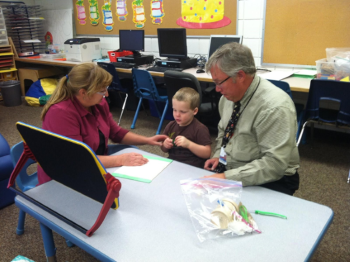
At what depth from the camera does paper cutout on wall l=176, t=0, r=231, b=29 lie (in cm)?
365

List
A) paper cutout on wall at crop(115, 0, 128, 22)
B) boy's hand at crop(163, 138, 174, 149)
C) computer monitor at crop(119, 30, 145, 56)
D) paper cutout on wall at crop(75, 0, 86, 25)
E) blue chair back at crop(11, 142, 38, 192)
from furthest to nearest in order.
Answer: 1. paper cutout on wall at crop(75, 0, 86, 25)
2. paper cutout on wall at crop(115, 0, 128, 22)
3. computer monitor at crop(119, 30, 145, 56)
4. boy's hand at crop(163, 138, 174, 149)
5. blue chair back at crop(11, 142, 38, 192)

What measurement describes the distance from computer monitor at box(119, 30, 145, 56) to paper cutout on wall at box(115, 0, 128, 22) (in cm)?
47

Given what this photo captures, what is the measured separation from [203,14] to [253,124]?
9.37 feet

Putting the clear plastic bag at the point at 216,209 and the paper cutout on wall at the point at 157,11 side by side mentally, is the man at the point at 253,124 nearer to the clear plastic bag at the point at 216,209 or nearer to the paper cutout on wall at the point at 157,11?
the clear plastic bag at the point at 216,209

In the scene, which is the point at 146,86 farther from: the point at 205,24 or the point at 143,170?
the point at 143,170

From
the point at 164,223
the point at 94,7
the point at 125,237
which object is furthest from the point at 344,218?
the point at 94,7

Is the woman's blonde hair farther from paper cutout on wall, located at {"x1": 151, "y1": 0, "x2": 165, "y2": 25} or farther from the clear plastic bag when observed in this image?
paper cutout on wall, located at {"x1": 151, "y1": 0, "x2": 165, "y2": 25}

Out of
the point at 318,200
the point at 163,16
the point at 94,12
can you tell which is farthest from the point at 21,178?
the point at 94,12

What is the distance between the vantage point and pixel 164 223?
982mm

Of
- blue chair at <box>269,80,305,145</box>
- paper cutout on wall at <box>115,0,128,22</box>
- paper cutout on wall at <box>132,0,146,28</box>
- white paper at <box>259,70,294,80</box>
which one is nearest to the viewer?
blue chair at <box>269,80,305,145</box>

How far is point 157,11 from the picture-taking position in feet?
13.8

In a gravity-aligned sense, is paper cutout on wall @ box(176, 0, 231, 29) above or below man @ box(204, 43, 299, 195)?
above

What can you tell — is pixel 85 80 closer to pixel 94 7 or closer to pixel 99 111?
pixel 99 111

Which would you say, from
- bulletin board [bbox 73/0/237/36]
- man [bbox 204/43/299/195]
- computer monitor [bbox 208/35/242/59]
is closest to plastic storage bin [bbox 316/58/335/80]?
computer monitor [bbox 208/35/242/59]
